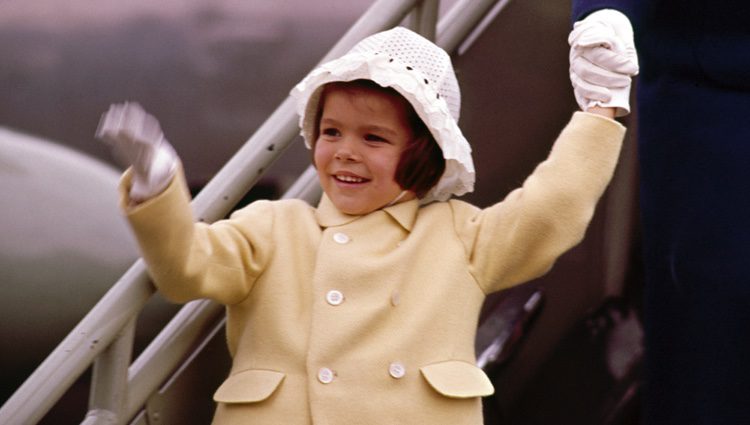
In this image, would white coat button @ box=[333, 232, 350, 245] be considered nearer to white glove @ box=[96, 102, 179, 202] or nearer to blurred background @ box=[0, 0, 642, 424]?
white glove @ box=[96, 102, 179, 202]

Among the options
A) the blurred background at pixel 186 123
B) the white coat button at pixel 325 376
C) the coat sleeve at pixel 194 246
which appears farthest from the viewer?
the blurred background at pixel 186 123

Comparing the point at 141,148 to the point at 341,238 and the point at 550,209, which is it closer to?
the point at 341,238

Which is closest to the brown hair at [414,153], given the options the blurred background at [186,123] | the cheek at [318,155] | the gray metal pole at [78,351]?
the cheek at [318,155]

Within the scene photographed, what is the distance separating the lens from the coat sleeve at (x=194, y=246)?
2219mm

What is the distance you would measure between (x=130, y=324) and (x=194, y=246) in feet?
0.76

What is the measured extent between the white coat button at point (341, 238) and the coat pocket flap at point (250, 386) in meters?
0.25

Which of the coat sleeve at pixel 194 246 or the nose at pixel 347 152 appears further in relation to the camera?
the nose at pixel 347 152

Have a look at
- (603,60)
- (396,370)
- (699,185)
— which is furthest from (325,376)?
(699,185)

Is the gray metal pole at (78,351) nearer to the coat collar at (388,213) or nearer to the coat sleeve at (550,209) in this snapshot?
the coat collar at (388,213)

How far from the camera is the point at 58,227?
3.10m

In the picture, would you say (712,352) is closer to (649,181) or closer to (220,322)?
Answer: (649,181)

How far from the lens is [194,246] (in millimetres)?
2311

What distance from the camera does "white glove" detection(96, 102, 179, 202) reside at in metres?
2.12

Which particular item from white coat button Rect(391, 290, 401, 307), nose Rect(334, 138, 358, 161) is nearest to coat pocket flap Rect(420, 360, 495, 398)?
white coat button Rect(391, 290, 401, 307)
